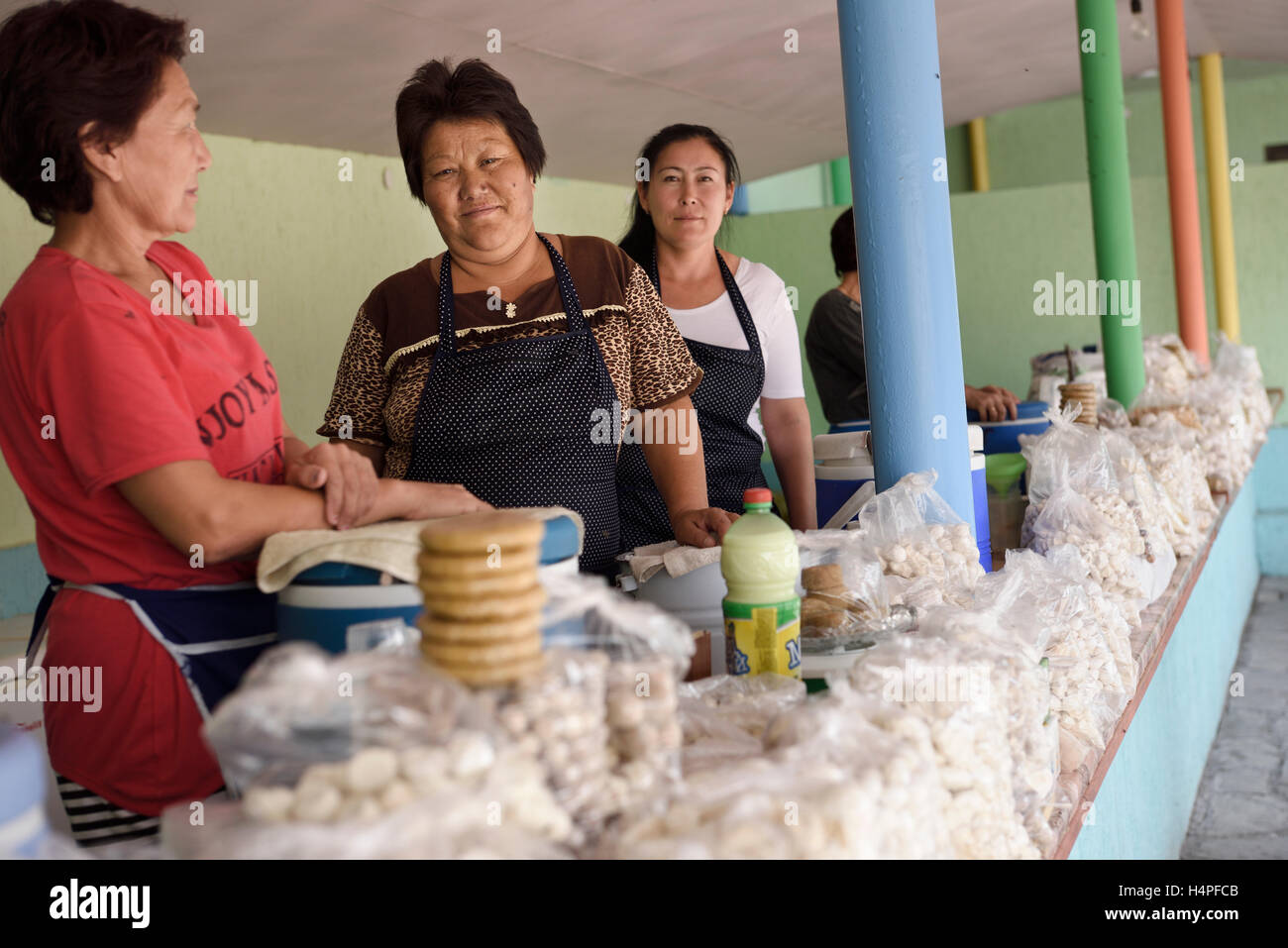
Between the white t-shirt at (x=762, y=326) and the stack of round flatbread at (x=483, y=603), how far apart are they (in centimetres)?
177

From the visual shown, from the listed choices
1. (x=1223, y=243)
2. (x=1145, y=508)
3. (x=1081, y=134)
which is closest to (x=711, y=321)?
(x=1145, y=508)

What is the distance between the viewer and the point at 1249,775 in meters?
4.12

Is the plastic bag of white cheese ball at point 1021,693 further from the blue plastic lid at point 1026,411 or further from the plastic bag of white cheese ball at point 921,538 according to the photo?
the blue plastic lid at point 1026,411

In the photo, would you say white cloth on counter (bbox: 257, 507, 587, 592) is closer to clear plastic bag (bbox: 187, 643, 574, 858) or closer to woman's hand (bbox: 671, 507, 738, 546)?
clear plastic bag (bbox: 187, 643, 574, 858)

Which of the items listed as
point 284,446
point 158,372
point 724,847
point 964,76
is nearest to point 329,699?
point 724,847

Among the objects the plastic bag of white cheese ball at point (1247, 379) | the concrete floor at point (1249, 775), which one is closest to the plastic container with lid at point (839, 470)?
the concrete floor at point (1249, 775)

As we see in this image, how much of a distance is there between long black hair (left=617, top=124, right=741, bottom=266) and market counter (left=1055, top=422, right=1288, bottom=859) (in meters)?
1.37

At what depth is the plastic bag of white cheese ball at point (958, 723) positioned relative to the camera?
3.94 feet

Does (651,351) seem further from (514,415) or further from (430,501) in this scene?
(430,501)

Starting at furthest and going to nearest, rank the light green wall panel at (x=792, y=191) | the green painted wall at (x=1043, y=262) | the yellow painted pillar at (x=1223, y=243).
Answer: the light green wall panel at (x=792, y=191)
the green painted wall at (x=1043, y=262)
the yellow painted pillar at (x=1223, y=243)

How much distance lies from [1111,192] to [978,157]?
285 inches

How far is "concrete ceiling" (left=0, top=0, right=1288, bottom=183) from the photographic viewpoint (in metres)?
3.96
